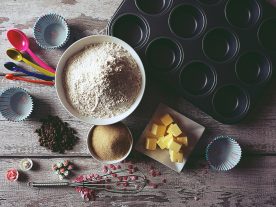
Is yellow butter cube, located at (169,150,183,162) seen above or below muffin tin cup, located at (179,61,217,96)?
below

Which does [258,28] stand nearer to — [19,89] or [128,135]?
[128,135]

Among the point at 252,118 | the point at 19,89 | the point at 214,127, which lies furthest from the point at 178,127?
the point at 19,89

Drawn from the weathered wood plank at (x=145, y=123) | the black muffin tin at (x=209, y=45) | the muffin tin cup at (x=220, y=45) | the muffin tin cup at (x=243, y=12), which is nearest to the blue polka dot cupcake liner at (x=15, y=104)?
the weathered wood plank at (x=145, y=123)

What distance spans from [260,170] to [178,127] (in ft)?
1.06

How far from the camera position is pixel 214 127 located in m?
1.30

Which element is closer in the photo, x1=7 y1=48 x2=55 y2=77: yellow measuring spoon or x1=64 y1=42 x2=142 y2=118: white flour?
x1=64 y1=42 x2=142 y2=118: white flour

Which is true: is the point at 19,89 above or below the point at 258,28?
below

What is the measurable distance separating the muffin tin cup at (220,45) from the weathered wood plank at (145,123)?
0.58 ft

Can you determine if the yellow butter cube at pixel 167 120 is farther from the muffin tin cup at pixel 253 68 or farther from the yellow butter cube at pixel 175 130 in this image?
the muffin tin cup at pixel 253 68

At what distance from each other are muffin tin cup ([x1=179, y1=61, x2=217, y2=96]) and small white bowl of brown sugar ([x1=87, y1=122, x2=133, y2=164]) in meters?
0.24

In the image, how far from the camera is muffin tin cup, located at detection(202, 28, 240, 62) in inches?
48.3

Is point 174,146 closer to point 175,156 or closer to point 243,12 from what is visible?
point 175,156

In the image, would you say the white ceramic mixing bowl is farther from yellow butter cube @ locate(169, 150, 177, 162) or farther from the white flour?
yellow butter cube @ locate(169, 150, 177, 162)

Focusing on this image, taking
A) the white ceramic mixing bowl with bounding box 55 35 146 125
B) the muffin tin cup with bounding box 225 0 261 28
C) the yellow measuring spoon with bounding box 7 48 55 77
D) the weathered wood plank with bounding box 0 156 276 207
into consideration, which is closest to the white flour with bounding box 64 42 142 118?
the white ceramic mixing bowl with bounding box 55 35 146 125
